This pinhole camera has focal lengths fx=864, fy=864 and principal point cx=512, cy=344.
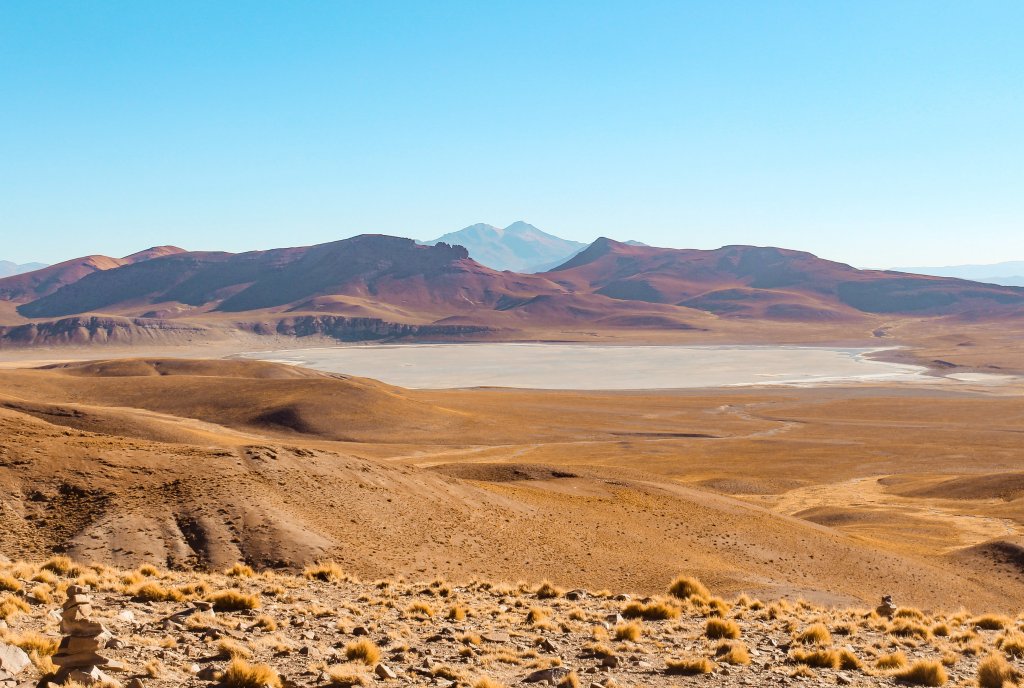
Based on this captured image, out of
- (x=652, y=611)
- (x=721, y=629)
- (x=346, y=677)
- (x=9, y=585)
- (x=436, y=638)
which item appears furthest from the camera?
(x=652, y=611)

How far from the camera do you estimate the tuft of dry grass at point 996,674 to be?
11336 mm

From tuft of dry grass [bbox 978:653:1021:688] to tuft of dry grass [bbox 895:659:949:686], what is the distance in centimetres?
47

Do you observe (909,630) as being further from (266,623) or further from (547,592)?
(266,623)

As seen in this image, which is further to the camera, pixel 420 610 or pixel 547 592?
pixel 547 592

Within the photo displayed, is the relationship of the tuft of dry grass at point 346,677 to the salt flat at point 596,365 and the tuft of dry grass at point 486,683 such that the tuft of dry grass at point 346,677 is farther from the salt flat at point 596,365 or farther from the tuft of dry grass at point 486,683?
the salt flat at point 596,365

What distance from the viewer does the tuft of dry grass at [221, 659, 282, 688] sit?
9500 mm

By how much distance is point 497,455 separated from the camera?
55156 millimetres

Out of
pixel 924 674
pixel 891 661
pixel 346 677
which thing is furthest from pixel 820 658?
pixel 346 677

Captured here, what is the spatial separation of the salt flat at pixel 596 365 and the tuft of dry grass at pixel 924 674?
90.7 metres

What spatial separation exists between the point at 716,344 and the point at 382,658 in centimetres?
18068

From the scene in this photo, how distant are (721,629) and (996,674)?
14.1ft

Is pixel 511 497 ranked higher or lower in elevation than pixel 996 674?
lower

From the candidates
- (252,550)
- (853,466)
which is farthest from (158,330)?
(252,550)

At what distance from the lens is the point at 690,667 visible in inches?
478
